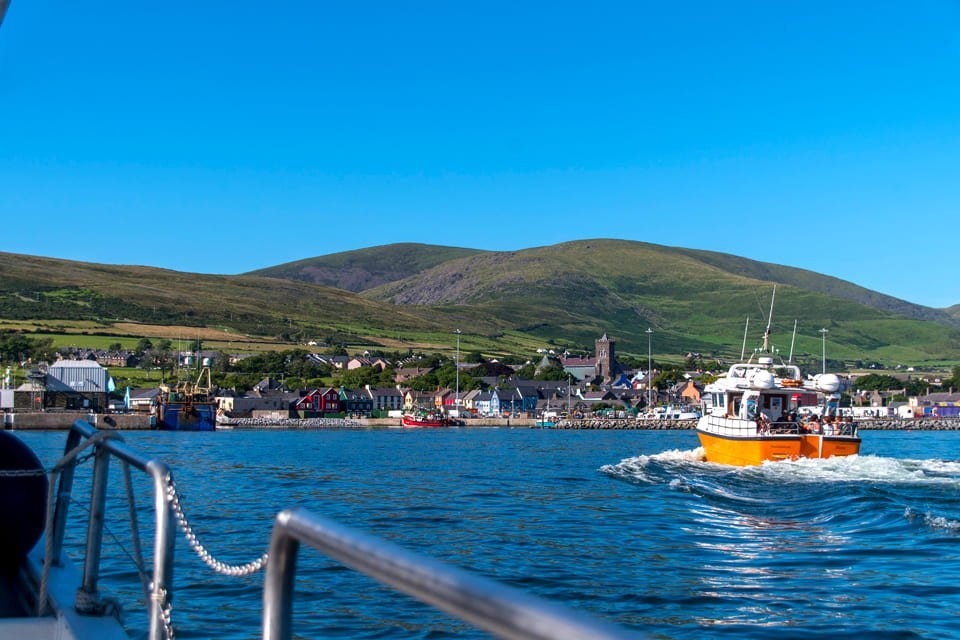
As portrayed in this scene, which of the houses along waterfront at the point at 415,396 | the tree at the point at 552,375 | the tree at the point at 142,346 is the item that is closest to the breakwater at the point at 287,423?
the houses along waterfront at the point at 415,396

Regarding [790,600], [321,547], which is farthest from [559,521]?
[321,547]

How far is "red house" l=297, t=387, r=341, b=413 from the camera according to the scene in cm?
13625

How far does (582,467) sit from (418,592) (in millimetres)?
40725

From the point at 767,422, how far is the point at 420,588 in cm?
3668

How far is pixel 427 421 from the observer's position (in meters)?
123

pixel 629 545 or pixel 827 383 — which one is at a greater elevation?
pixel 827 383

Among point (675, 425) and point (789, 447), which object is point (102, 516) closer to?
point (789, 447)

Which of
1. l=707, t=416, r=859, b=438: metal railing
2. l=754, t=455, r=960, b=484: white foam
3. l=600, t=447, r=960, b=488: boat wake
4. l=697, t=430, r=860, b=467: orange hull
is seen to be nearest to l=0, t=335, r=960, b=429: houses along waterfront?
l=600, t=447, r=960, b=488: boat wake

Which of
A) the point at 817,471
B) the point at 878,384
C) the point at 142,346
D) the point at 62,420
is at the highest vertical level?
the point at 142,346

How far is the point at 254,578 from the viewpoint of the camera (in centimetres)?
1484

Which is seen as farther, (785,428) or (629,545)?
(785,428)

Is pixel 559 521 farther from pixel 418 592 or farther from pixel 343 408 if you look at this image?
pixel 343 408

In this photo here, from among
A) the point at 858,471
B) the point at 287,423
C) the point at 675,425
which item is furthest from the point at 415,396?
the point at 858,471

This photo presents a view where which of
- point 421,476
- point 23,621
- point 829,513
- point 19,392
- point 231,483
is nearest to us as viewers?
point 23,621
